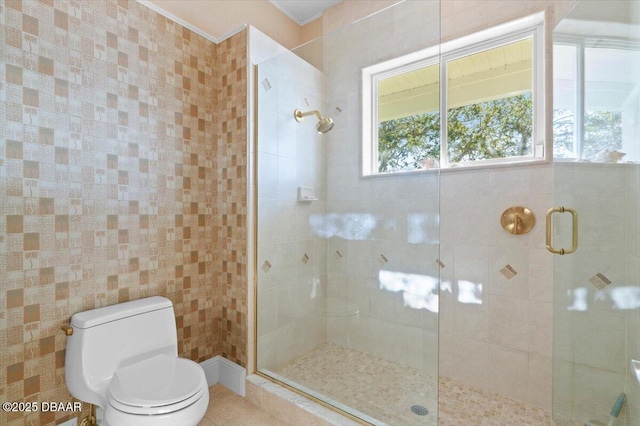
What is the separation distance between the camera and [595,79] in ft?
4.56

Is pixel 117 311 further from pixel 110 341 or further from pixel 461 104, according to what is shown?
pixel 461 104

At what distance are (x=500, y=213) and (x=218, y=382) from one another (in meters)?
2.15

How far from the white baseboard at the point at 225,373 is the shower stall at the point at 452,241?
0.15 metres

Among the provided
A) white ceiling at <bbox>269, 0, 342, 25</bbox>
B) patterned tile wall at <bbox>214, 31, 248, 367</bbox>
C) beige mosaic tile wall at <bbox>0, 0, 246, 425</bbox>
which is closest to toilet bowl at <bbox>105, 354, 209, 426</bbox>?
beige mosaic tile wall at <bbox>0, 0, 246, 425</bbox>

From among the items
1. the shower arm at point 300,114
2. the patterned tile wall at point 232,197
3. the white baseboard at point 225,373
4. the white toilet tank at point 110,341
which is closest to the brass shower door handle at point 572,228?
Result: the shower arm at point 300,114

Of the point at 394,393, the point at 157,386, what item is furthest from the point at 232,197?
Answer: the point at 394,393

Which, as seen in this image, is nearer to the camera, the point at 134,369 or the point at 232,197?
the point at 134,369

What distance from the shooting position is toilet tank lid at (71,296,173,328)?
56.6 inches

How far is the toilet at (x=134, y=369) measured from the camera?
121 cm

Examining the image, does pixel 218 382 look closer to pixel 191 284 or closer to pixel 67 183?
pixel 191 284

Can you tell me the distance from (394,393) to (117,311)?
4.87ft

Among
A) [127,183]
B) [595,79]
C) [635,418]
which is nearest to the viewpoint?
[635,418]

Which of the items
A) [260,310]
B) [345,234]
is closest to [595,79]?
[345,234]

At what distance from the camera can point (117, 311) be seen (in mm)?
1537
